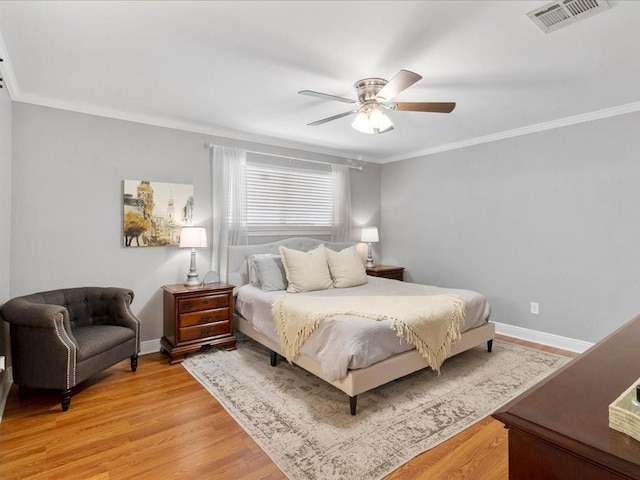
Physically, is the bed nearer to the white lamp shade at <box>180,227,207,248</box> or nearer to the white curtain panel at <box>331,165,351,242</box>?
the white curtain panel at <box>331,165,351,242</box>

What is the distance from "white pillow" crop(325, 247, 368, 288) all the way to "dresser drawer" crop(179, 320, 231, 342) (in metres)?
1.28

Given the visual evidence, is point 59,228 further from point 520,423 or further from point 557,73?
point 557,73

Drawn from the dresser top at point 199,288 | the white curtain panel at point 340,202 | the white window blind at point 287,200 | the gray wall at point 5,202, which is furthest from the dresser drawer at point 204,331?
the white curtain panel at point 340,202

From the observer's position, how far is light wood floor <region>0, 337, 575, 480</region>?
1.85 m

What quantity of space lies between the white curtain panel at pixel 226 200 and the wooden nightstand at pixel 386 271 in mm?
1993

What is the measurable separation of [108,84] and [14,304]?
184 cm

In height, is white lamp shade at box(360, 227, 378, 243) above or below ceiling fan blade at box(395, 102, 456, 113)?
below

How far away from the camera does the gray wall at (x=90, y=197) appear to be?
2.99m

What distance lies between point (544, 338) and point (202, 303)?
380cm

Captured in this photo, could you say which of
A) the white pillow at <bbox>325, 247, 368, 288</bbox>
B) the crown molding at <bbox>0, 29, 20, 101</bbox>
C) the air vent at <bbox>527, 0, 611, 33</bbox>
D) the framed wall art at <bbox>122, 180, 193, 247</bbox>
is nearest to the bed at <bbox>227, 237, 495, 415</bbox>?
the white pillow at <bbox>325, 247, 368, 288</bbox>

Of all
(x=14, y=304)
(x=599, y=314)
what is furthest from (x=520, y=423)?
(x=599, y=314)

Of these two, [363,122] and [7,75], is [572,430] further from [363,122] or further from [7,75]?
[7,75]

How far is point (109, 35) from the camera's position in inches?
81.7

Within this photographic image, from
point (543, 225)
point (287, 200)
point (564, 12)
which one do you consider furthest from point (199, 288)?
point (543, 225)
